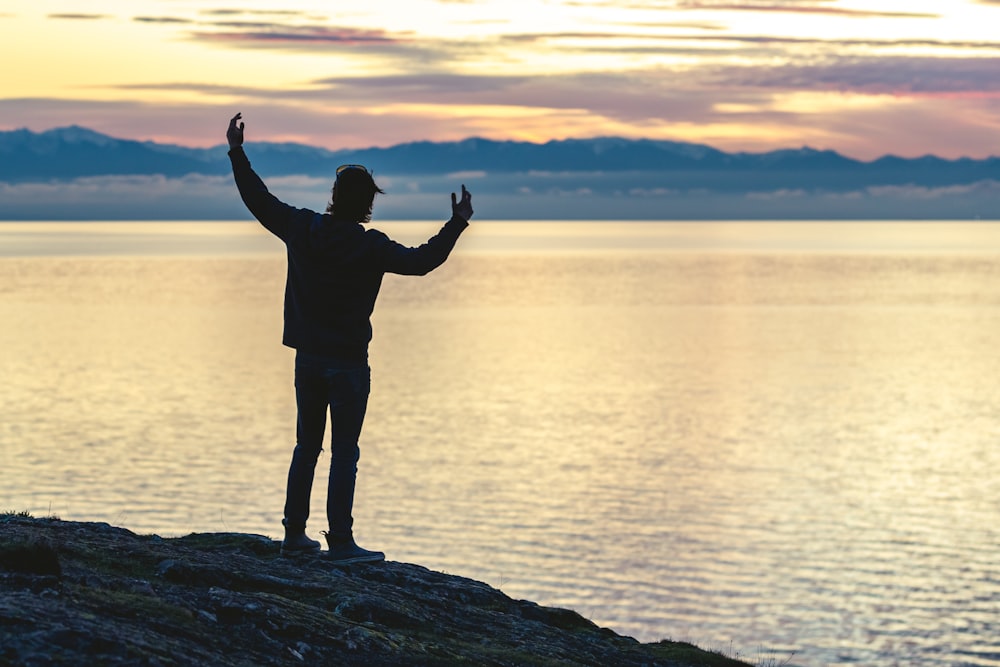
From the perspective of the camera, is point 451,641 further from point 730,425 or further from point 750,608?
point 730,425

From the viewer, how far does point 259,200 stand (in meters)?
11.1

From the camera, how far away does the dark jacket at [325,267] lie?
1096 cm

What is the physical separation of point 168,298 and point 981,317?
97513 millimetres

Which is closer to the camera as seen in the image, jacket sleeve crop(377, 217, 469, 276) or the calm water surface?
jacket sleeve crop(377, 217, 469, 276)

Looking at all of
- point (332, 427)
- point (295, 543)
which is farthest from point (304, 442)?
point (295, 543)

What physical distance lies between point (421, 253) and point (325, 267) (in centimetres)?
96

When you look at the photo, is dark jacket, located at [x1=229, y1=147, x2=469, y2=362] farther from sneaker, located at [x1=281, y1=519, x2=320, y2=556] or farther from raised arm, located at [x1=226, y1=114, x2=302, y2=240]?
sneaker, located at [x1=281, y1=519, x2=320, y2=556]

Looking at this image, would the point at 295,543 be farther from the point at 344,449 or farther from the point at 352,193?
the point at 352,193

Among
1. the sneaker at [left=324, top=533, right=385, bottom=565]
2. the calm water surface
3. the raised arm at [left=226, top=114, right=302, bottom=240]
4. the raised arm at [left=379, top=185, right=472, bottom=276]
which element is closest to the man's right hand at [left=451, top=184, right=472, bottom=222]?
the raised arm at [left=379, top=185, right=472, bottom=276]

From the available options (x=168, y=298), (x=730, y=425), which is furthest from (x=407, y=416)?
(x=168, y=298)

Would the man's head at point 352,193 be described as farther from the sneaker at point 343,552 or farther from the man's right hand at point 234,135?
the sneaker at point 343,552

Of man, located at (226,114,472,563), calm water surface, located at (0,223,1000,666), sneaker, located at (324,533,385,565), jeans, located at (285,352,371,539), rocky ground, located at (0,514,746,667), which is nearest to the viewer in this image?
rocky ground, located at (0,514,746,667)

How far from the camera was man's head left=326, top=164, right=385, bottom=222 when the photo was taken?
11.0 meters

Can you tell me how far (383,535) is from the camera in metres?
41.8
